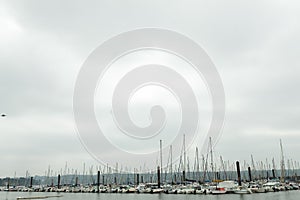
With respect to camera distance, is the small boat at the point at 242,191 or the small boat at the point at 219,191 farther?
the small boat at the point at 242,191

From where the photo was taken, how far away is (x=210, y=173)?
103 metres

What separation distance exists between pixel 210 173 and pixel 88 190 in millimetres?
50567

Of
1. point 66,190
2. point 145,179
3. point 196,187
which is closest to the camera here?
point 196,187

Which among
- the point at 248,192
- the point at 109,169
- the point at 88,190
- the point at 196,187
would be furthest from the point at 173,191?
the point at 109,169

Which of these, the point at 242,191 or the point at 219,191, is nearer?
the point at 219,191

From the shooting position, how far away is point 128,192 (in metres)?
103

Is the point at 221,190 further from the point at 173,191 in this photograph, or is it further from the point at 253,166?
the point at 253,166

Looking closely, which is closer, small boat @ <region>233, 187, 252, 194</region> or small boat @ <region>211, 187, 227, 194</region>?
small boat @ <region>211, 187, 227, 194</region>

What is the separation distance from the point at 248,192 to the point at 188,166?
2791 cm

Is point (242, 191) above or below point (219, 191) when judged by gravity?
below

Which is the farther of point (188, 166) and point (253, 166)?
point (253, 166)

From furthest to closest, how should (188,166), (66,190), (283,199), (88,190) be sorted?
(66,190)
(88,190)
(188,166)
(283,199)

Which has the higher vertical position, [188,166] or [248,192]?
[188,166]

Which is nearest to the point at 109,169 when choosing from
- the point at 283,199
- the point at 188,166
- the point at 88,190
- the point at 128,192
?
the point at 88,190
